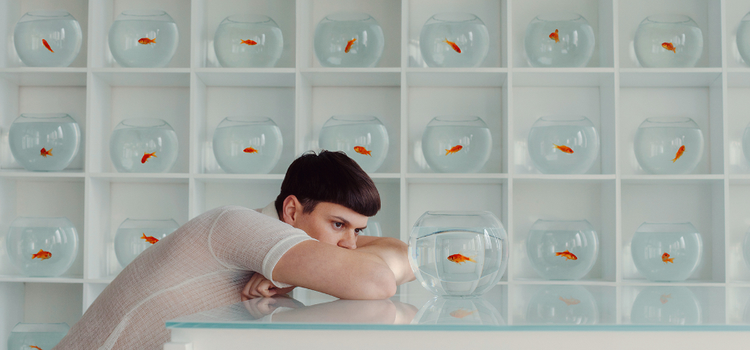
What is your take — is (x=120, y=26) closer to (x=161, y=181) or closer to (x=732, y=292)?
(x=161, y=181)

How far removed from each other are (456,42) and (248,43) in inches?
29.9

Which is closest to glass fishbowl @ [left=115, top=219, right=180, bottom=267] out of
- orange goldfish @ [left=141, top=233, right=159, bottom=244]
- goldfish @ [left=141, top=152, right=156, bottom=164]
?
orange goldfish @ [left=141, top=233, right=159, bottom=244]

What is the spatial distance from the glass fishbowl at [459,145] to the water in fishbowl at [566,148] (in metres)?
0.20

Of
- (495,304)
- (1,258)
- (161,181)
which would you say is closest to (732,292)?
(495,304)

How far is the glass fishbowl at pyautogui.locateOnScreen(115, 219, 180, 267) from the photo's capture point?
215 centimetres

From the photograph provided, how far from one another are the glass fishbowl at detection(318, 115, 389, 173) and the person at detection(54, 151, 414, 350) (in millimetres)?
1106

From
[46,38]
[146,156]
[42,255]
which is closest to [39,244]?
[42,255]

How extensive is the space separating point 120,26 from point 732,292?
83.0 inches

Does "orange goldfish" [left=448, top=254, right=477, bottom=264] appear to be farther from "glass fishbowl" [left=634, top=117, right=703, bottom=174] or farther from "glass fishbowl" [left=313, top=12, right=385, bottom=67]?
"glass fishbowl" [left=634, top=117, right=703, bottom=174]

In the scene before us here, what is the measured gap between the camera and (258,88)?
8.02ft

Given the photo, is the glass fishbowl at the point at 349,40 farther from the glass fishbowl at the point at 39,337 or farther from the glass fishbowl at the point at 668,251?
the glass fishbowl at the point at 39,337

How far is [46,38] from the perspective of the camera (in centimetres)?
221

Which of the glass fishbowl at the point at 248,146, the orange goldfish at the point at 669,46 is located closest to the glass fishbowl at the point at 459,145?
the glass fishbowl at the point at 248,146

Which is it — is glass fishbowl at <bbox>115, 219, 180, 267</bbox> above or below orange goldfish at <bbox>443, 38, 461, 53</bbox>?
below
